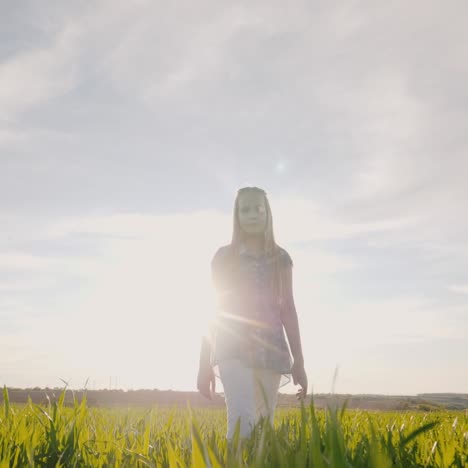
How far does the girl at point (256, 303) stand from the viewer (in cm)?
436

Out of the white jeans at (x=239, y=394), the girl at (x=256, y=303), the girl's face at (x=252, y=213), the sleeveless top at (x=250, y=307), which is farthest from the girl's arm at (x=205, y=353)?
the girl's face at (x=252, y=213)

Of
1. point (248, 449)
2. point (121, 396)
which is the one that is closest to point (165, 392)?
point (121, 396)

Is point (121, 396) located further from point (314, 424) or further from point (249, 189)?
point (314, 424)

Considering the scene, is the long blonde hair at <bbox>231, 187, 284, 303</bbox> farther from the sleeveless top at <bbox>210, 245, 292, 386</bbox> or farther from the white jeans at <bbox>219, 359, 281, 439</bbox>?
the white jeans at <bbox>219, 359, 281, 439</bbox>

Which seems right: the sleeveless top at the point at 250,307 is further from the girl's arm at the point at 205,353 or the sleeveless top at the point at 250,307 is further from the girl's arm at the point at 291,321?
the girl's arm at the point at 205,353

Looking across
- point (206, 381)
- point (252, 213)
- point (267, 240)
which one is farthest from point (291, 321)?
point (252, 213)

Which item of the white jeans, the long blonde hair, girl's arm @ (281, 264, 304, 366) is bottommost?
the white jeans

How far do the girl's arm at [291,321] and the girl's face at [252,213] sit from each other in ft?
1.48

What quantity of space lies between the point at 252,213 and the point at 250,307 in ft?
2.54

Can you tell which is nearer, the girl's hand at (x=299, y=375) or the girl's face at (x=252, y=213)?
the girl's hand at (x=299, y=375)

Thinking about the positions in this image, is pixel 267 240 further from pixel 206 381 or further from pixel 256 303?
pixel 206 381

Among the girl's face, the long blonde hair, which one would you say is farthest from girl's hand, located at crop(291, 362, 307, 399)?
the girl's face

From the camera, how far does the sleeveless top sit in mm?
4320

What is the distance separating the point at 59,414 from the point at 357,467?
5.72 ft
